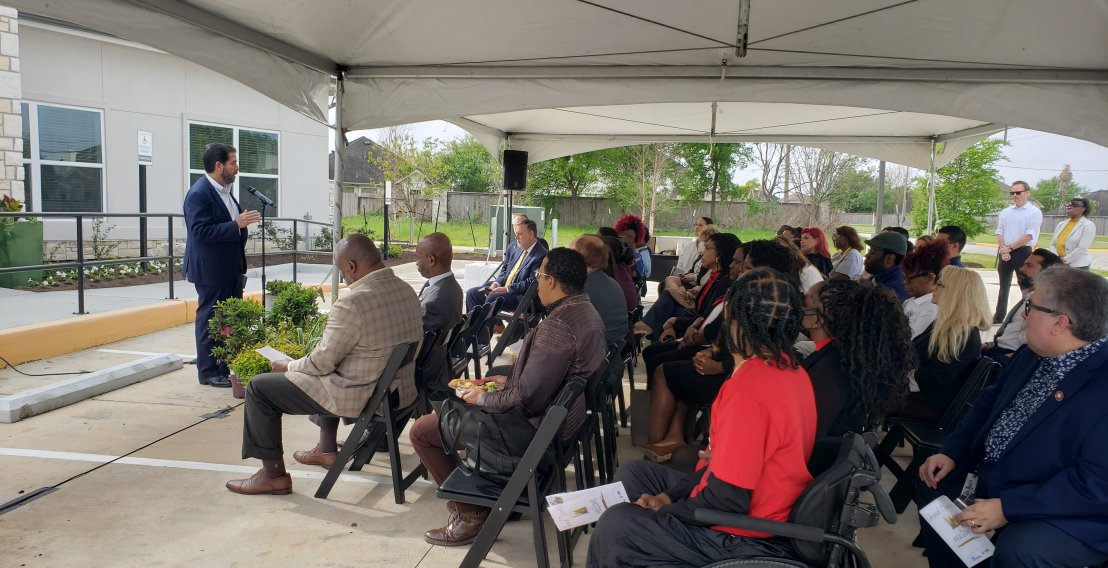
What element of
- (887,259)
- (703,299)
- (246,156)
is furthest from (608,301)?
(246,156)

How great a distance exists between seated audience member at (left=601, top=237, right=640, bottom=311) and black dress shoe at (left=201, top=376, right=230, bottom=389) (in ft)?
10.1

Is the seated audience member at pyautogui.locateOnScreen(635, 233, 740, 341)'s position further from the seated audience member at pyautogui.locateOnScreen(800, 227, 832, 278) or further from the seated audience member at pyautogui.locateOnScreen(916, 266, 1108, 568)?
the seated audience member at pyautogui.locateOnScreen(916, 266, 1108, 568)

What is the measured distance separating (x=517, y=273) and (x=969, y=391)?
4082mm

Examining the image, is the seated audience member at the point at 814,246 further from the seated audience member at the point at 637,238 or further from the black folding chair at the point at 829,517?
the black folding chair at the point at 829,517

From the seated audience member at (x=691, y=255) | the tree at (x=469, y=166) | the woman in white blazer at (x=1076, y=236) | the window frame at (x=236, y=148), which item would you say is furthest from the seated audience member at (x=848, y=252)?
the tree at (x=469, y=166)

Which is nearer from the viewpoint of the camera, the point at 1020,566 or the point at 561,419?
the point at 1020,566

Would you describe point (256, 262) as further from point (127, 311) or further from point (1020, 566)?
point (1020, 566)

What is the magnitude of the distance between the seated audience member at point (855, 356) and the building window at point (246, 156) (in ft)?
40.4

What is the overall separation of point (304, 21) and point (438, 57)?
106cm

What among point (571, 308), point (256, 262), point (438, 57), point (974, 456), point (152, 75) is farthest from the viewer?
point (256, 262)

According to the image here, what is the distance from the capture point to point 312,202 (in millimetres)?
14992

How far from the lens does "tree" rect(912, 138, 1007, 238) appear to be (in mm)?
18344

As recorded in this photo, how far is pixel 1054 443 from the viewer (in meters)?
2.15

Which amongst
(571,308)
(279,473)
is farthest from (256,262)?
(571,308)
